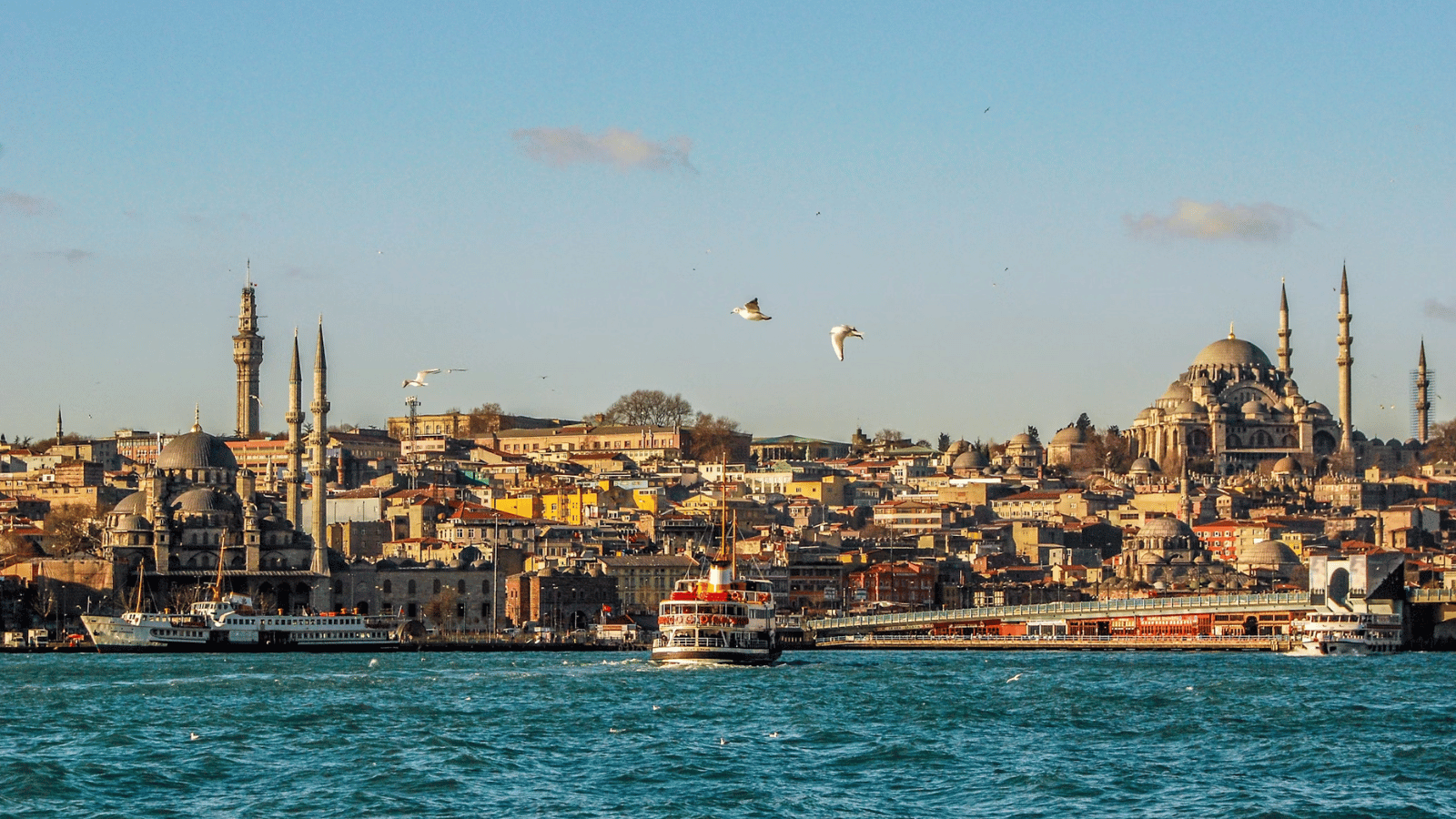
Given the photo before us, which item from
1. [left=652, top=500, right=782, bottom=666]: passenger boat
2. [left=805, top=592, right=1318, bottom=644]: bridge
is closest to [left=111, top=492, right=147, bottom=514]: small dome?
[left=805, top=592, right=1318, bottom=644]: bridge

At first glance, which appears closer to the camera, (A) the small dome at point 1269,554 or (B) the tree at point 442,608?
(B) the tree at point 442,608

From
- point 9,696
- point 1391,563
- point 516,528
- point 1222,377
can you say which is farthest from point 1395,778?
point 1222,377

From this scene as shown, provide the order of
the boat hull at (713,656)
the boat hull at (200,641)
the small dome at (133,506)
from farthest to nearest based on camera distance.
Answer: the small dome at (133,506)
the boat hull at (200,641)
the boat hull at (713,656)

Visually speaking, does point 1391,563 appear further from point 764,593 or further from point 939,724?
point 939,724

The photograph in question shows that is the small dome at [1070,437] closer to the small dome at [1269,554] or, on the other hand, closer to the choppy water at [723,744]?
the small dome at [1269,554]

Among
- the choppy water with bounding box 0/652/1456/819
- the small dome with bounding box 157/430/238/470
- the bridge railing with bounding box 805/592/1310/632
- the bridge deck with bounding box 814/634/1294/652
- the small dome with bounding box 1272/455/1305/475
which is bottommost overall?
the choppy water with bounding box 0/652/1456/819

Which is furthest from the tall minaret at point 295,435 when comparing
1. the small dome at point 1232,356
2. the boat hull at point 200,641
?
the small dome at point 1232,356

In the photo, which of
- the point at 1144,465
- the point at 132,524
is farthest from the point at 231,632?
the point at 1144,465

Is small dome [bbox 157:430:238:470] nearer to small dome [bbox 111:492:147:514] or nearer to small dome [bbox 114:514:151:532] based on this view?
small dome [bbox 111:492:147:514]
